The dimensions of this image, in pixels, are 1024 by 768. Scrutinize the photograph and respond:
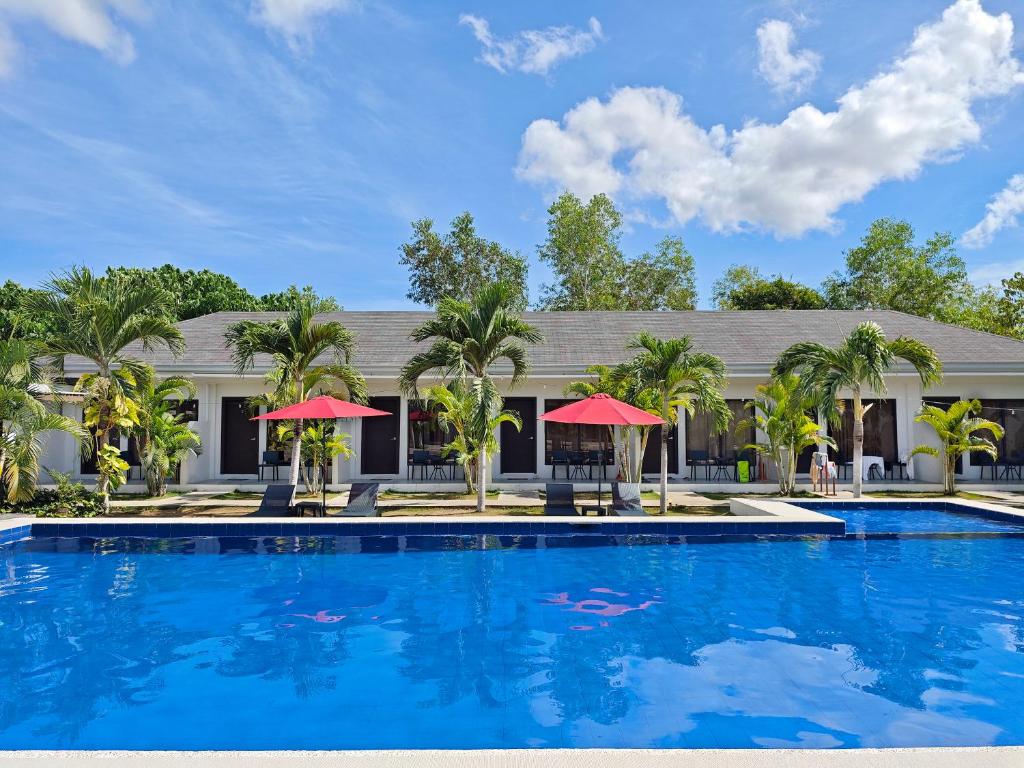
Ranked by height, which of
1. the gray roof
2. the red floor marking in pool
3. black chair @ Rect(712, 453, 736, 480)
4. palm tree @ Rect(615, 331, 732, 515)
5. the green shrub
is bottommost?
the red floor marking in pool

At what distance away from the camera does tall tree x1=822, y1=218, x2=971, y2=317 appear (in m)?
39.8

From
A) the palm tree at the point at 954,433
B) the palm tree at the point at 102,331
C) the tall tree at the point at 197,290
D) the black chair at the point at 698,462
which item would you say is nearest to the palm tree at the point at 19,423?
the palm tree at the point at 102,331

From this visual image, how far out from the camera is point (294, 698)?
17.7 ft

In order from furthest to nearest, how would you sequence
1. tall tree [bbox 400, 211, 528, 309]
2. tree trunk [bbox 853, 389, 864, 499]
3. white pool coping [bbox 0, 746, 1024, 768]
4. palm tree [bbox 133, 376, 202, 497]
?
tall tree [bbox 400, 211, 528, 309]
palm tree [bbox 133, 376, 202, 497]
tree trunk [bbox 853, 389, 864, 499]
white pool coping [bbox 0, 746, 1024, 768]

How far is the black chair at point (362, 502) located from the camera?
12.4m

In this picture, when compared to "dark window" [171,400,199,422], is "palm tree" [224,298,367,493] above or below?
above

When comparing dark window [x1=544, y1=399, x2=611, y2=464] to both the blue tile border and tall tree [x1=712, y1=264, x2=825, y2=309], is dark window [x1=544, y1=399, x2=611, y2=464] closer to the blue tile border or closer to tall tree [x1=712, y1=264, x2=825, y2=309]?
the blue tile border

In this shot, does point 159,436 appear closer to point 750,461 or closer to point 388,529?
point 388,529

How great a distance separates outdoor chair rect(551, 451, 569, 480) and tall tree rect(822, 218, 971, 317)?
31756 millimetres

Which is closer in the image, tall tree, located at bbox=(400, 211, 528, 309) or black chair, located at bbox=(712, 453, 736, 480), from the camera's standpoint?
black chair, located at bbox=(712, 453, 736, 480)

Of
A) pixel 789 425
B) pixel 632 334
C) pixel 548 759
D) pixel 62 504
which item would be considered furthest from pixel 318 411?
pixel 632 334

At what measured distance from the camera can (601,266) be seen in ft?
132

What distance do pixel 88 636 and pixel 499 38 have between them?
15.6 metres

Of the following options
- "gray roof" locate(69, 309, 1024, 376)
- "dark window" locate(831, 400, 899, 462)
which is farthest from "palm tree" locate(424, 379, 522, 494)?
"dark window" locate(831, 400, 899, 462)
